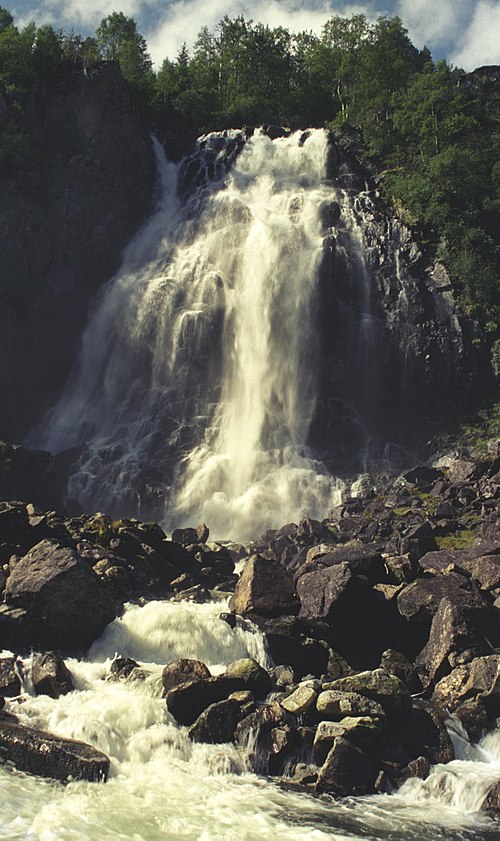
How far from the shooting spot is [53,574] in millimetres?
15117

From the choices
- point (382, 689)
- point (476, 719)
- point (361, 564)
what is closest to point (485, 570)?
point (361, 564)

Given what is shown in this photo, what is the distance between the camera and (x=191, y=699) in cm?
1212

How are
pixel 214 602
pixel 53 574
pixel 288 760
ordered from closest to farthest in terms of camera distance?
pixel 288 760
pixel 53 574
pixel 214 602

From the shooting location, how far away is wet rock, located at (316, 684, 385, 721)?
1155 centimetres

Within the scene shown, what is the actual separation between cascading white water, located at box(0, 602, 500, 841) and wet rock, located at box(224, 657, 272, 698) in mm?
1531

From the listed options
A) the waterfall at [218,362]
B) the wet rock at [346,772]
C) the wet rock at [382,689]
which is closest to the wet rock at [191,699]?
the wet rock at [382,689]

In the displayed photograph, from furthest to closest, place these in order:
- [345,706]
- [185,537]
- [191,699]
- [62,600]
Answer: [185,537] → [62,600] → [191,699] → [345,706]

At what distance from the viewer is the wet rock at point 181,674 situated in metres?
12.7

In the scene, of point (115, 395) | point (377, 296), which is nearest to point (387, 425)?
point (377, 296)

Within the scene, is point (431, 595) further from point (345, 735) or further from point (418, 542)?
point (345, 735)

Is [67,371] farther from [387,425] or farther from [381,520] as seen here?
[381,520]

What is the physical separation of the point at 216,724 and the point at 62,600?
5093mm

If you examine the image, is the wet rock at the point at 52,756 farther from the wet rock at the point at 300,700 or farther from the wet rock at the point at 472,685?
the wet rock at the point at 472,685

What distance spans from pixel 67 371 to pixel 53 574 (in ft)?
103
